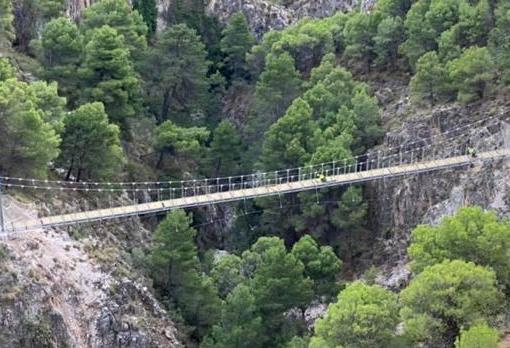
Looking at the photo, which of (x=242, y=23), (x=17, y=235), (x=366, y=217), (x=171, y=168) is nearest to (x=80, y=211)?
(x=17, y=235)

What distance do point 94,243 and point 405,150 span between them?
17.2m

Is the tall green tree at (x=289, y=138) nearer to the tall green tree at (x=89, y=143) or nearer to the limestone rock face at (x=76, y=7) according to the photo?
the tall green tree at (x=89, y=143)

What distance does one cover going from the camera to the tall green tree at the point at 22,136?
152 feet

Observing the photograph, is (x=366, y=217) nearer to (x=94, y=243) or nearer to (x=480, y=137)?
(x=480, y=137)

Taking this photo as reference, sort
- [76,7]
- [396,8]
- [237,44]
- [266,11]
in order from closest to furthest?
[396,8]
[76,7]
[237,44]
[266,11]

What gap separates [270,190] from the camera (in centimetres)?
5006

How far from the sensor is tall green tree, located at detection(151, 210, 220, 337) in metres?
48.5

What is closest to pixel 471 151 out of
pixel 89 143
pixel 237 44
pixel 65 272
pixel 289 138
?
pixel 289 138

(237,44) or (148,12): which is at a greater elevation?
(148,12)

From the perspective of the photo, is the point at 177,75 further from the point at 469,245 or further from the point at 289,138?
the point at 469,245

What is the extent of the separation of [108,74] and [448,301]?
1020 inches

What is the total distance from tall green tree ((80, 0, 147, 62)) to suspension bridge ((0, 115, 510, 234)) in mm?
9663

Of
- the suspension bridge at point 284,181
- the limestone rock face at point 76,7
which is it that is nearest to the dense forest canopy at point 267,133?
the limestone rock face at point 76,7

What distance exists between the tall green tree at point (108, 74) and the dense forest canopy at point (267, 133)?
0.34 feet
